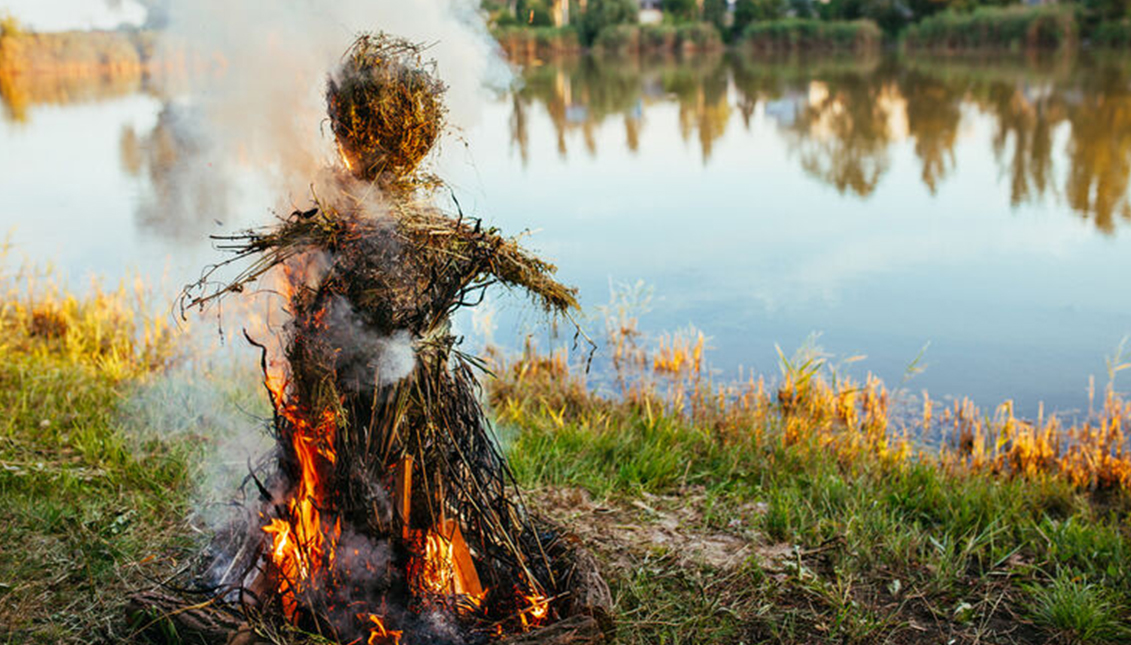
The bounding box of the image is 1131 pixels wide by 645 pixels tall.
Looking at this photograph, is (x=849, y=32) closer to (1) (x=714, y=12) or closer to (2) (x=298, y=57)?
(1) (x=714, y=12)

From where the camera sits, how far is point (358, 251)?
2732 millimetres

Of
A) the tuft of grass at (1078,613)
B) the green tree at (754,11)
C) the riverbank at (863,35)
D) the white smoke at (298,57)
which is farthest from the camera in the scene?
the green tree at (754,11)

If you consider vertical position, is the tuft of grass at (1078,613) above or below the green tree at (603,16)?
below

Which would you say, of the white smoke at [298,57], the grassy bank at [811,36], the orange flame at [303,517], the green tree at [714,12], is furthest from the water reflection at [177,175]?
the green tree at [714,12]

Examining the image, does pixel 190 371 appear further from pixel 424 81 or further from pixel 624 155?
pixel 624 155

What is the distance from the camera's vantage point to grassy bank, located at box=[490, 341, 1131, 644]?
366 cm

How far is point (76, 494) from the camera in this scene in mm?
4340

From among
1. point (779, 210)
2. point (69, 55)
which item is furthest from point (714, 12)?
point (779, 210)

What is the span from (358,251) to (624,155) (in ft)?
52.6

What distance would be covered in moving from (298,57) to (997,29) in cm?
4100

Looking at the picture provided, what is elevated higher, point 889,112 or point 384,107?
point 384,107

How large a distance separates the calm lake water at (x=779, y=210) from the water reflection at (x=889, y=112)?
3.8 inches

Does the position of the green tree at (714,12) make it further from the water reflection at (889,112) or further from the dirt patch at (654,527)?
the dirt patch at (654,527)

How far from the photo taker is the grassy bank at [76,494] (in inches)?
134
